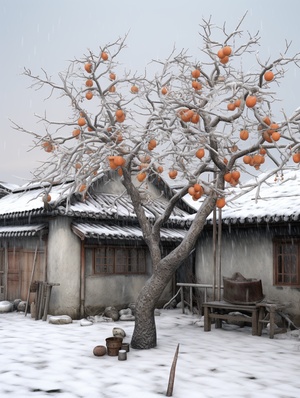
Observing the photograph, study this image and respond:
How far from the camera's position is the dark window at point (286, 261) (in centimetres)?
1295

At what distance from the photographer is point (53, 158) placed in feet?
35.0

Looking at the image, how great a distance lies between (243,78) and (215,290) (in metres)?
6.30

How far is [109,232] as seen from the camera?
14.8m

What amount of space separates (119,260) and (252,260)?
445 cm

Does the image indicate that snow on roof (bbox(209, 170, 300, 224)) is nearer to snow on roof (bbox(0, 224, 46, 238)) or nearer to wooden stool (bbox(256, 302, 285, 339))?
wooden stool (bbox(256, 302, 285, 339))

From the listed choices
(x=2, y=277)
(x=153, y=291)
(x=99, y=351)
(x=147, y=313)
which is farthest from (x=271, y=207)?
(x=2, y=277)

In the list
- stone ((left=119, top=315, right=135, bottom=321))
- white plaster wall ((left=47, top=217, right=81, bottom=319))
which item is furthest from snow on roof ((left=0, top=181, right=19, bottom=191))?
stone ((left=119, top=315, right=135, bottom=321))

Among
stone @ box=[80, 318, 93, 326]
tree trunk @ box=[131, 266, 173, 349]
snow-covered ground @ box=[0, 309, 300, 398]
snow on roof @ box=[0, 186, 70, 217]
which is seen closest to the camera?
snow-covered ground @ box=[0, 309, 300, 398]

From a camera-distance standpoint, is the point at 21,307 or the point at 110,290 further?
the point at 21,307

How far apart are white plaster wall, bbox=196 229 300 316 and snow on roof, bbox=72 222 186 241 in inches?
80.7

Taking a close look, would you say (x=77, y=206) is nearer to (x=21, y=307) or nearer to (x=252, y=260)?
(x=21, y=307)

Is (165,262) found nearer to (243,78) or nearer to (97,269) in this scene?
(243,78)

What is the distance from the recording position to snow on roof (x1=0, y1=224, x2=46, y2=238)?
48.2ft

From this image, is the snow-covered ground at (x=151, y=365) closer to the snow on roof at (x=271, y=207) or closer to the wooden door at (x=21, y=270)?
the snow on roof at (x=271, y=207)
